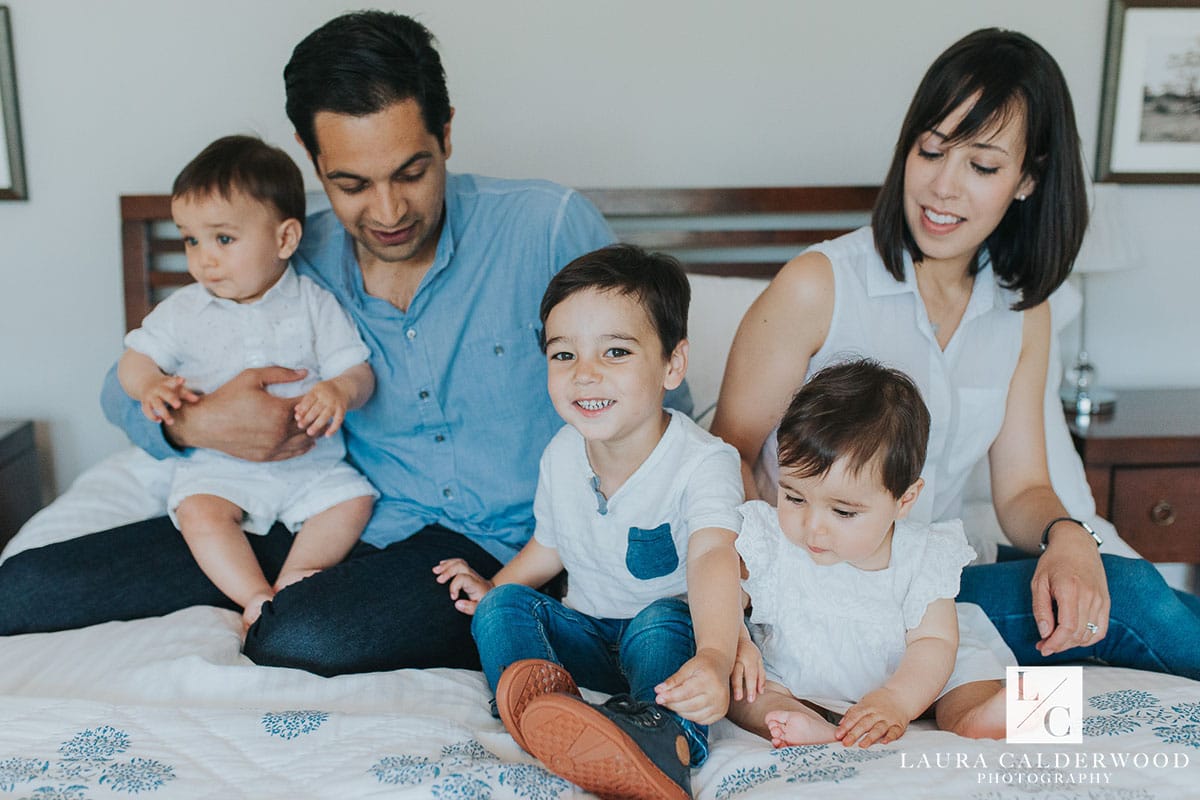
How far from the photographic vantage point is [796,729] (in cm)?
111

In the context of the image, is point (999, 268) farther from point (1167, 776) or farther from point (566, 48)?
point (566, 48)

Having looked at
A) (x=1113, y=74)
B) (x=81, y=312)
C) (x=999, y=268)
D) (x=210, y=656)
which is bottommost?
(x=210, y=656)

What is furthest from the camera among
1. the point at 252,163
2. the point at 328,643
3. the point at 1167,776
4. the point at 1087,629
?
the point at 252,163

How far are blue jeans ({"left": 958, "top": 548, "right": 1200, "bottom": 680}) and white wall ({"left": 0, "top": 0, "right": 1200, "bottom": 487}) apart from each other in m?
1.34

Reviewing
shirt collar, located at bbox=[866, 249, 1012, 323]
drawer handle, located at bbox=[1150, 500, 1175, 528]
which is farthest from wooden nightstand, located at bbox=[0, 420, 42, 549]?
drawer handle, located at bbox=[1150, 500, 1175, 528]

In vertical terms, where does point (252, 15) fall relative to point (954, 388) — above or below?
above

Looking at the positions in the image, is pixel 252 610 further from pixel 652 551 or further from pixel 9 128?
pixel 9 128

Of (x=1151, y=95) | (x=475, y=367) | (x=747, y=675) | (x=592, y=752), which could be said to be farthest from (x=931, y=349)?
(x=1151, y=95)

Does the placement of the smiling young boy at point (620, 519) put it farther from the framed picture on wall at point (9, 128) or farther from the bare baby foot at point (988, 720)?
the framed picture on wall at point (9, 128)

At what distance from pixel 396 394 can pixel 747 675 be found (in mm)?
817

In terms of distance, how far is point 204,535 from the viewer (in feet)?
5.15

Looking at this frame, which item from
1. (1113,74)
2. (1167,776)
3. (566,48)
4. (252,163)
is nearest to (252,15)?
Result: (566,48)

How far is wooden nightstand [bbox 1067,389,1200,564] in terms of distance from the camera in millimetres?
2154

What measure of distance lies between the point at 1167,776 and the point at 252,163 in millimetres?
1543
